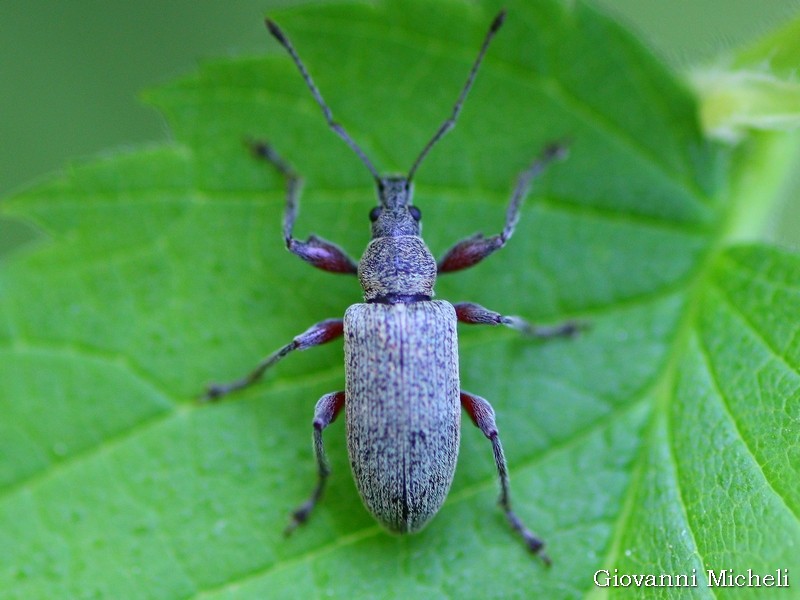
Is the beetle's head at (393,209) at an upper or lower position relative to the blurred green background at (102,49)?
lower

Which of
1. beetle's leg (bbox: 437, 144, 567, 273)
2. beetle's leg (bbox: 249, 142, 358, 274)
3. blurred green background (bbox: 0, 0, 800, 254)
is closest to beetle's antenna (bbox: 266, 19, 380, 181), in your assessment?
beetle's leg (bbox: 249, 142, 358, 274)

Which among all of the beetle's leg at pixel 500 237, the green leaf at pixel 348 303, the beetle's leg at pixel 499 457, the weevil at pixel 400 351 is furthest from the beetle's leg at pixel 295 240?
the beetle's leg at pixel 499 457

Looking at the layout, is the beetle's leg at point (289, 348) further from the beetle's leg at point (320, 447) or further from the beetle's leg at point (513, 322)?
the beetle's leg at point (513, 322)

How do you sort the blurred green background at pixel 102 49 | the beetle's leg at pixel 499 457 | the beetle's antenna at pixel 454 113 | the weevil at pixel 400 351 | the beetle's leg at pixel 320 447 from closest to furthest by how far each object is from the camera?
the weevil at pixel 400 351 < the beetle's leg at pixel 499 457 < the beetle's leg at pixel 320 447 < the beetle's antenna at pixel 454 113 < the blurred green background at pixel 102 49

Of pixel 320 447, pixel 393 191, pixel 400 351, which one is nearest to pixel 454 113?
pixel 393 191

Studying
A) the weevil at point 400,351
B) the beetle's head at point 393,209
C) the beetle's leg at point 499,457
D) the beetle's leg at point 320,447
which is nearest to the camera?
the weevil at point 400,351

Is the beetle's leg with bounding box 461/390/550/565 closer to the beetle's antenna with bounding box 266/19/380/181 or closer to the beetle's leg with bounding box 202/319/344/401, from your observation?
the beetle's leg with bounding box 202/319/344/401

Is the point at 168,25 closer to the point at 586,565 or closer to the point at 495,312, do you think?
the point at 495,312
